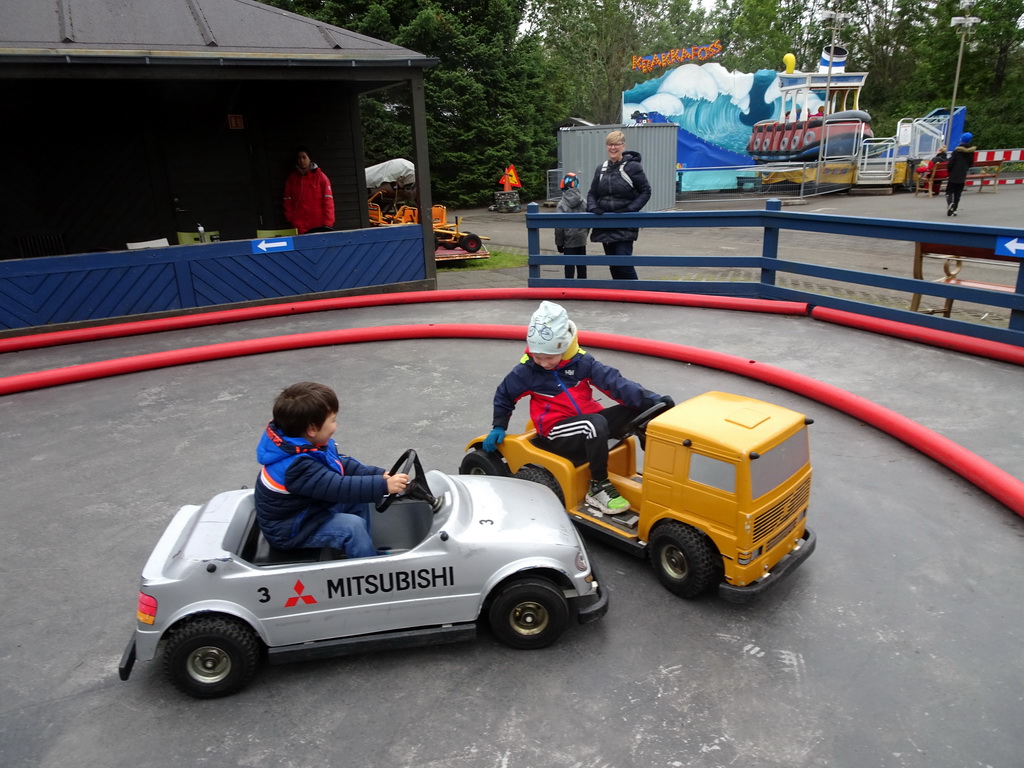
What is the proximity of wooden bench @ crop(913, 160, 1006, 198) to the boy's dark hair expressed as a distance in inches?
1039

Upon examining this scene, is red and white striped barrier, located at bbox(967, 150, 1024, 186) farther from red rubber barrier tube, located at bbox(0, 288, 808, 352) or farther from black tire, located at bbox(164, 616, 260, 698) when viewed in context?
black tire, located at bbox(164, 616, 260, 698)

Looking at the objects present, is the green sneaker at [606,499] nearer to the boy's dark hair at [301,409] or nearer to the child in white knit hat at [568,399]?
the child in white knit hat at [568,399]

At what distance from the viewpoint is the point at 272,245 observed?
969 cm

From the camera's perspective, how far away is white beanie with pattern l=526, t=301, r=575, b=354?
150 inches

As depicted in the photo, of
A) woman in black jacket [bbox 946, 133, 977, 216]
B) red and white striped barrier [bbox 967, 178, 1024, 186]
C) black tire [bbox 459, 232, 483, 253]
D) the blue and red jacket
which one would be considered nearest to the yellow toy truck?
the blue and red jacket

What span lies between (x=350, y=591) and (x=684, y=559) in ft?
4.85

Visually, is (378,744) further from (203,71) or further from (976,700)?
(203,71)

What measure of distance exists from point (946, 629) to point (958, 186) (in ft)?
61.3

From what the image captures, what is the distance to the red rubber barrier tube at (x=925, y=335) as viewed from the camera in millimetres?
6227

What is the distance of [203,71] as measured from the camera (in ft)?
29.5

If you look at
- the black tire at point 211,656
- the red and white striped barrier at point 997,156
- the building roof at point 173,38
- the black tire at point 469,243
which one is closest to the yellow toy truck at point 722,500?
the black tire at point 211,656

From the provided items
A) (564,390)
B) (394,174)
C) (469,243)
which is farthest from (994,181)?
(564,390)

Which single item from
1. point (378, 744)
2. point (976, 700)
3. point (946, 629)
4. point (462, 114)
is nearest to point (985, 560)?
point (946, 629)

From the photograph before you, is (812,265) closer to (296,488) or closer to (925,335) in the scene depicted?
(925,335)
